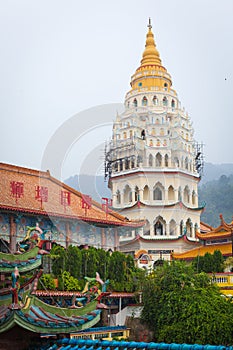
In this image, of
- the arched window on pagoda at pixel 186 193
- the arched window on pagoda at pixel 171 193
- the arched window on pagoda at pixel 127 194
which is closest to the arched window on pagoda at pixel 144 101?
the arched window on pagoda at pixel 127 194

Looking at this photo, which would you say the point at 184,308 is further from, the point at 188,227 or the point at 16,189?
the point at 188,227

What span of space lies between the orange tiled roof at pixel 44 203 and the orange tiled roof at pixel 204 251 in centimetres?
674

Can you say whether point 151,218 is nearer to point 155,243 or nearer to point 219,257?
point 155,243

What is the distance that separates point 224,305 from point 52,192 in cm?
1010

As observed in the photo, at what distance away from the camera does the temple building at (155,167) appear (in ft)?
119

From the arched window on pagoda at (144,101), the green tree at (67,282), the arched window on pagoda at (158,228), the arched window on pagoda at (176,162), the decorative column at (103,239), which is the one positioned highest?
the arched window on pagoda at (144,101)

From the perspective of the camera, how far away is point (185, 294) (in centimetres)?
1819

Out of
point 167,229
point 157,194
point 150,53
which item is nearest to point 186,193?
point 157,194

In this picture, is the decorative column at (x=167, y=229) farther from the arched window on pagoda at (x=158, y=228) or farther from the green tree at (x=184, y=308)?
the green tree at (x=184, y=308)

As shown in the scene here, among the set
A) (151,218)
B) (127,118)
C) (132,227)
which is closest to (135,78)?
(127,118)

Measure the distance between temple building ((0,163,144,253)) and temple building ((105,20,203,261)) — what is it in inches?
384

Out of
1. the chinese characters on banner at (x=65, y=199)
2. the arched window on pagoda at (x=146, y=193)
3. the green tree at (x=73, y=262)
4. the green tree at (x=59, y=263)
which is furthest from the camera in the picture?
the arched window on pagoda at (x=146, y=193)

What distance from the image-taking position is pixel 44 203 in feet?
72.8

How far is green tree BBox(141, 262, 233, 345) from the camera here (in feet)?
54.4
